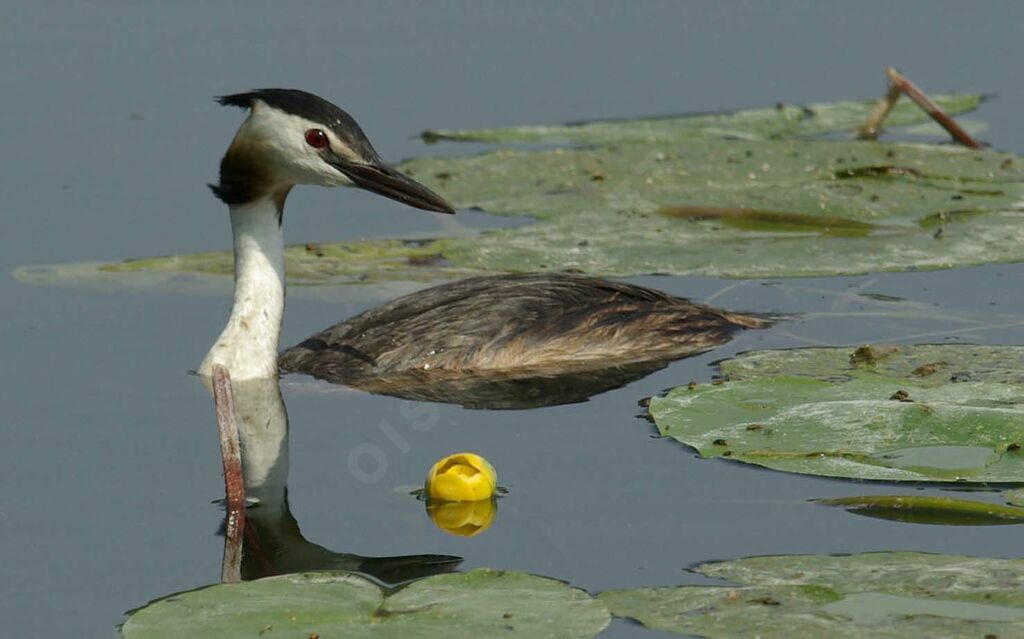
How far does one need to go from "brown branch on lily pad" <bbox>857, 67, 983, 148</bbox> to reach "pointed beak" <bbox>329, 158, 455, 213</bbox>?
170 inches

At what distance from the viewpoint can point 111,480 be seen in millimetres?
8445

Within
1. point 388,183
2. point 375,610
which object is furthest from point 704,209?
point 375,610

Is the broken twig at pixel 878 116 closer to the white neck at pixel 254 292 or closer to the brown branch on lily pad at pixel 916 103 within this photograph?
the brown branch on lily pad at pixel 916 103

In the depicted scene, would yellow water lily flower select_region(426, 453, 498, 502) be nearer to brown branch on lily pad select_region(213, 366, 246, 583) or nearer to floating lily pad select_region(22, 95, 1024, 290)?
brown branch on lily pad select_region(213, 366, 246, 583)

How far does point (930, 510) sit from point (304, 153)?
3718 millimetres

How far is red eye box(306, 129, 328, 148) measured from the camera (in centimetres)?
963

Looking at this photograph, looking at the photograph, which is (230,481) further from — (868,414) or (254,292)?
(868,414)

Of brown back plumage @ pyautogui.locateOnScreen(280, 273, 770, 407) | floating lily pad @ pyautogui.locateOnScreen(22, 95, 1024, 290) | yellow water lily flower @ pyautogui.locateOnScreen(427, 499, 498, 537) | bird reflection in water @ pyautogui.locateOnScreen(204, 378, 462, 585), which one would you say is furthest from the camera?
floating lily pad @ pyautogui.locateOnScreen(22, 95, 1024, 290)

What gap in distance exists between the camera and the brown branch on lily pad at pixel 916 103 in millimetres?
12875

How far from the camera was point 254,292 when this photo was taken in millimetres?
9914

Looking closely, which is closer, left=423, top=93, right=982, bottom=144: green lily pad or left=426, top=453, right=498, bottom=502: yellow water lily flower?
left=426, top=453, right=498, bottom=502: yellow water lily flower

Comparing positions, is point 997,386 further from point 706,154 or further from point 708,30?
point 708,30

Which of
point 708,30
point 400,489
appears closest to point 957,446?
point 400,489

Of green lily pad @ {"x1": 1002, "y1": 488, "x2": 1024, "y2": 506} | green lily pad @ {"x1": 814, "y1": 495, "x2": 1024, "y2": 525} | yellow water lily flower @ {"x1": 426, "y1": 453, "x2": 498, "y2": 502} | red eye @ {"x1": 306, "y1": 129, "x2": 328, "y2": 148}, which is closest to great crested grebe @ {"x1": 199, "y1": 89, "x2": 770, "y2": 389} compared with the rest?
red eye @ {"x1": 306, "y1": 129, "x2": 328, "y2": 148}
